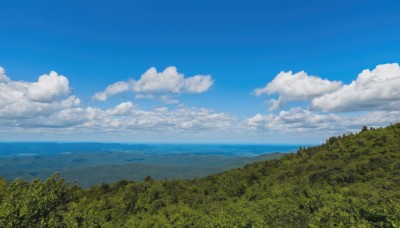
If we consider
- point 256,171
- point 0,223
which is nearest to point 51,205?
point 0,223

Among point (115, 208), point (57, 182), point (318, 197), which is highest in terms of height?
point (57, 182)

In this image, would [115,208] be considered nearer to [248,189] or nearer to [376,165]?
[248,189]

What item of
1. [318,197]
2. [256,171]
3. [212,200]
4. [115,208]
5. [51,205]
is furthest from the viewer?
[256,171]

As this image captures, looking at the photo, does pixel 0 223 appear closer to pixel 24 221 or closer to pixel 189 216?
pixel 24 221

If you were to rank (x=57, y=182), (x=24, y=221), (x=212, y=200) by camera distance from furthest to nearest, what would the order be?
(x=212, y=200) < (x=57, y=182) < (x=24, y=221)

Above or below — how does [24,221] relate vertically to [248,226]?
above

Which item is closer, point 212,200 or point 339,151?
point 212,200

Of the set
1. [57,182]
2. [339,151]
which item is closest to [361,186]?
[339,151]
